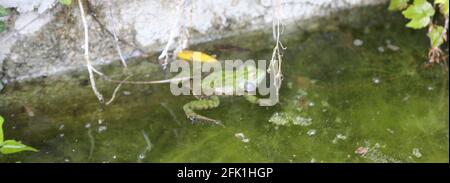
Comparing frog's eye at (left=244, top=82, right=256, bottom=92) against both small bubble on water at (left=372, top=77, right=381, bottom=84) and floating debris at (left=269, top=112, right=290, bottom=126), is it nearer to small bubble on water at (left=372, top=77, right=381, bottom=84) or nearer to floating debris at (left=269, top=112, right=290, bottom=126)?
floating debris at (left=269, top=112, right=290, bottom=126)

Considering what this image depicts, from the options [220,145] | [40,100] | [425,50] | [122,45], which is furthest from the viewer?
[425,50]

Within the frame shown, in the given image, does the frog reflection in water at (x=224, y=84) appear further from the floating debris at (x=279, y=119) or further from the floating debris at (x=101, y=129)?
the floating debris at (x=101, y=129)

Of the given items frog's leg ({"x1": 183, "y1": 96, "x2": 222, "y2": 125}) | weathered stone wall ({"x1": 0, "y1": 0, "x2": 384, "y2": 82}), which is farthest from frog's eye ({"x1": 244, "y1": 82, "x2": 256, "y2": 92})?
weathered stone wall ({"x1": 0, "y1": 0, "x2": 384, "y2": 82})

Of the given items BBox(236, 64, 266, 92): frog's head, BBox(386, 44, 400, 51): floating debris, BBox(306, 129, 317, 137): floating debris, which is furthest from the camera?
BBox(386, 44, 400, 51): floating debris

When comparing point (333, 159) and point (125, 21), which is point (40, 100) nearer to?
point (125, 21)
